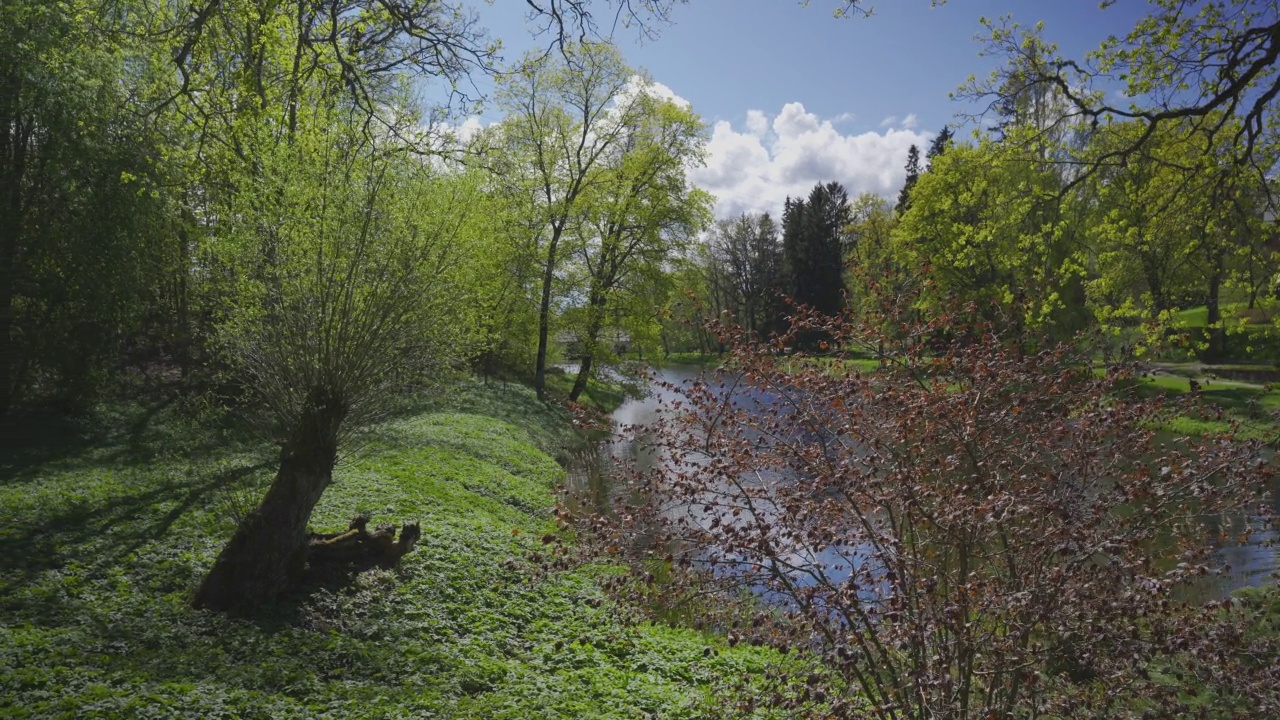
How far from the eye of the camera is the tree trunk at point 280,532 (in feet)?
20.1

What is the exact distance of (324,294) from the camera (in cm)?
755

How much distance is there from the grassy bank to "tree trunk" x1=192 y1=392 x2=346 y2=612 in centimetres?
24

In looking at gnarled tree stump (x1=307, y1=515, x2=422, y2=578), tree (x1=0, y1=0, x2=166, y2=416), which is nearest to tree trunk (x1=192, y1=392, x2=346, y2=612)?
gnarled tree stump (x1=307, y1=515, x2=422, y2=578)

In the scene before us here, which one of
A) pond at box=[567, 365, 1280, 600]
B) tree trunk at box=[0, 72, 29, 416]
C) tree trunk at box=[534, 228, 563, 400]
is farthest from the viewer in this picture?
tree trunk at box=[534, 228, 563, 400]

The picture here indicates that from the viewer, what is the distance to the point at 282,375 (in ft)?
25.6

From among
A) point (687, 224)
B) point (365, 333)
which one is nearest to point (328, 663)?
point (365, 333)

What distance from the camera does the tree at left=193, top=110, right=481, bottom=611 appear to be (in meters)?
6.61

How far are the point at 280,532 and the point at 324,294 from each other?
2597mm

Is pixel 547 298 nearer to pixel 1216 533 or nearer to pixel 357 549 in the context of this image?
pixel 357 549

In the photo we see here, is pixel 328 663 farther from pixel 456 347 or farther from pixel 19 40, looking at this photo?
pixel 19 40

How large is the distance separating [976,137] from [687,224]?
14.4 metres

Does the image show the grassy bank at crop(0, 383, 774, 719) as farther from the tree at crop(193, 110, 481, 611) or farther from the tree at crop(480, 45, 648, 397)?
the tree at crop(480, 45, 648, 397)

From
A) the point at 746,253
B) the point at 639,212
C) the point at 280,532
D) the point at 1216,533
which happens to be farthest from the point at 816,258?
the point at 280,532

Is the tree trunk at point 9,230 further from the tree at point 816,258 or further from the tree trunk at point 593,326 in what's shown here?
the tree at point 816,258
